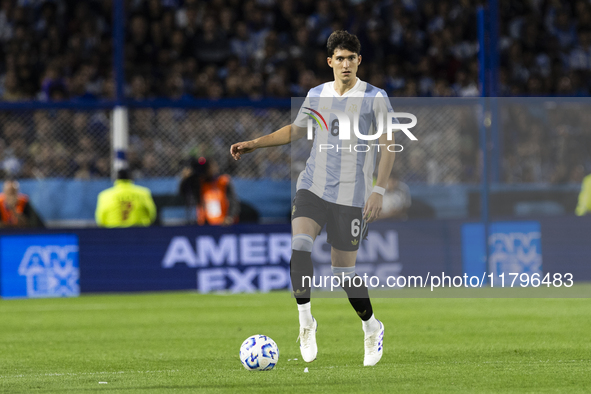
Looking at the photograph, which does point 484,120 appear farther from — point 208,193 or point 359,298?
point 359,298

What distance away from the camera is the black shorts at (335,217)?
21.7ft

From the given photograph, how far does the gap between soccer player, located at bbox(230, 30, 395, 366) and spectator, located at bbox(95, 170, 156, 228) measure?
6.51 meters

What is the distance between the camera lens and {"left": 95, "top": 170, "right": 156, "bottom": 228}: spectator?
42.2 ft

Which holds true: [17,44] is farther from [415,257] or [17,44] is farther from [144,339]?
[144,339]

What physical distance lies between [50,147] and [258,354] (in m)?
8.48

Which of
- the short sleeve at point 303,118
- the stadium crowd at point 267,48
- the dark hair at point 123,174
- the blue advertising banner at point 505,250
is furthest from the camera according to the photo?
the stadium crowd at point 267,48

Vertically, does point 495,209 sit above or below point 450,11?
below

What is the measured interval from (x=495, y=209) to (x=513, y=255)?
744mm

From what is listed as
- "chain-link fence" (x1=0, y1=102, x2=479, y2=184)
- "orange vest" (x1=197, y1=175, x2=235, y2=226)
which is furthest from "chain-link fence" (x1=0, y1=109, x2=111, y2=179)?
"orange vest" (x1=197, y1=175, x2=235, y2=226)

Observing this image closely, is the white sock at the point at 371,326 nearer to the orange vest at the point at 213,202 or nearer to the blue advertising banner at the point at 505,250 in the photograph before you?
the blue advertising banner at the point at 505,250

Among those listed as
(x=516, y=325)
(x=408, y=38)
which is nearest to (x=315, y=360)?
(x=516, y=325)

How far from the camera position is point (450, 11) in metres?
17.5

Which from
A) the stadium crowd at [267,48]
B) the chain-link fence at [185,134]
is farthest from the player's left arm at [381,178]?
the stadium crowd at [267,48]

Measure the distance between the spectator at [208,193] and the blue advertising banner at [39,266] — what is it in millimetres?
1881
